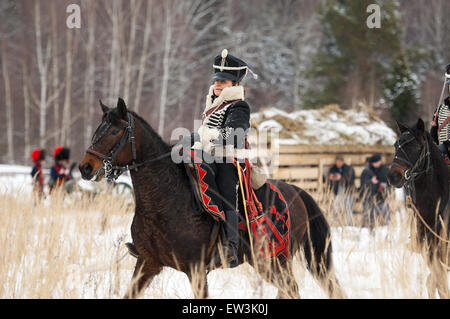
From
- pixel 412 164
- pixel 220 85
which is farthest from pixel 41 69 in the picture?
pixel 412 164

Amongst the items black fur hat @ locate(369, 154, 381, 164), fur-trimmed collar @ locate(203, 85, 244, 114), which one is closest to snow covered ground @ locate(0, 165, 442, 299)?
fur-trimmed collar @ locate(203, 85, 244, 114)

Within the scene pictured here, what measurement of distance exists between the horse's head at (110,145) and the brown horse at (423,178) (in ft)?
6.93

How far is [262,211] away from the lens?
346cm

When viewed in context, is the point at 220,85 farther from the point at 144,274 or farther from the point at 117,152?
the point at 144,274

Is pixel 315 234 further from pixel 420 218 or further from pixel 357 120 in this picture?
pixel 357 120

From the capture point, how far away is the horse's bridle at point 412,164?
12.0 ft

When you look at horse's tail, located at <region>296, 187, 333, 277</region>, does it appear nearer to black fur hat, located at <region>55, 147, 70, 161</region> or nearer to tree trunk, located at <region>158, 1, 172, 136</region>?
black fur hat, located at <region>55, 147, 70, 161</region>

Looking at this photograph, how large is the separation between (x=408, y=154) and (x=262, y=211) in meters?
1.32

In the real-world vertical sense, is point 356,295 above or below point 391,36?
below

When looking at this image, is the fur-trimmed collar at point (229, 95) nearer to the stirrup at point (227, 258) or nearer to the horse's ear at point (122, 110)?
the horse's ear at point (122, 110)
